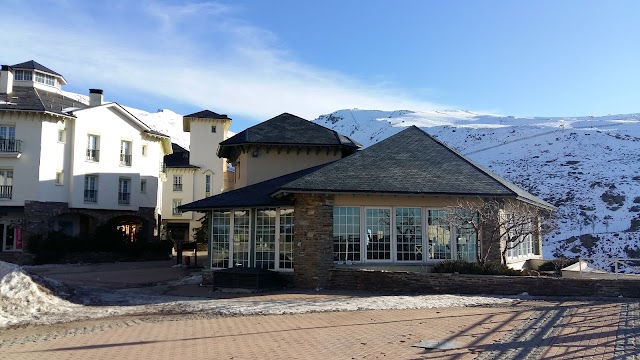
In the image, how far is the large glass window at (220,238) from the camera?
18828 millimetres

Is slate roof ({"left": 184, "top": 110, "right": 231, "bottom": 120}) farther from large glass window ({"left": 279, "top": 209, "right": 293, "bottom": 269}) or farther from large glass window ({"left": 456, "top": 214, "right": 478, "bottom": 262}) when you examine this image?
large glass window ({"left": 456, "top": 214, "right": 478, "bottom": 262})

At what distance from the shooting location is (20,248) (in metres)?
34.1

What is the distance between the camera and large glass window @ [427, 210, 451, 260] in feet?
58.5

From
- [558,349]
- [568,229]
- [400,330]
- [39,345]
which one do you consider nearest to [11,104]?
[39,345]

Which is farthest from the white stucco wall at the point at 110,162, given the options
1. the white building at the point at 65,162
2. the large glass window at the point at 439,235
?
the large glass window at the point at 439,235

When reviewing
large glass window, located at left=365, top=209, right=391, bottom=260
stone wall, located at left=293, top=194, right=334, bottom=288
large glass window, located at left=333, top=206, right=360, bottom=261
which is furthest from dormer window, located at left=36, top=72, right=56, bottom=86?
large glass window, located at left=365, top=209, right=391, bottom=260

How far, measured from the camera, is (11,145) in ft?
110

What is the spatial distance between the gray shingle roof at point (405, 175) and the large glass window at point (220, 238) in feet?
12.0

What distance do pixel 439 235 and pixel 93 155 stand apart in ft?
90.4

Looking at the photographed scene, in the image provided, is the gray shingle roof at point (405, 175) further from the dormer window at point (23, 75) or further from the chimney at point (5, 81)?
the dormer window at point (23, 75)

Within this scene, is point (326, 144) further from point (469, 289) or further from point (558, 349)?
point (558, 349)

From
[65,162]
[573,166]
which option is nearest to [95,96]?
[65,162]

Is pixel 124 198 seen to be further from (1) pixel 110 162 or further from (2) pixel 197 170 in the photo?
(2) pixel 197 170

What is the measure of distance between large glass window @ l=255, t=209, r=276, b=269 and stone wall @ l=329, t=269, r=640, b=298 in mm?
2976
